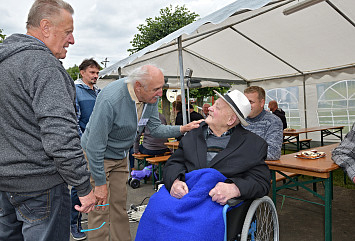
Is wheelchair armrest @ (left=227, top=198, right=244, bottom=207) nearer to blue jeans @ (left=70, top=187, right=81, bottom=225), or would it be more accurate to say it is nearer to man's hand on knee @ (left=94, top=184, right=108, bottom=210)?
man's hand on knee @ (left=94, top=184, right=108, bottom=210)

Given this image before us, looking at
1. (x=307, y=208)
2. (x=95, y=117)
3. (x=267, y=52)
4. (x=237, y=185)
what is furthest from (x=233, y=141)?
(x=267, y=52)

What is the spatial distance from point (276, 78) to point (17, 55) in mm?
8451

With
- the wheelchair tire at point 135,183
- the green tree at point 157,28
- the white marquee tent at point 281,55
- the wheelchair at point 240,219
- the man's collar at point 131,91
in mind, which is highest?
the green tree at point 157,28

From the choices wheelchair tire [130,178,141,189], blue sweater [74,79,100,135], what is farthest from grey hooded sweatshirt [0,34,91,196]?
wheelchair tire [130,178,141,189]

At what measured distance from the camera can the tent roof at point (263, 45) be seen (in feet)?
16.2

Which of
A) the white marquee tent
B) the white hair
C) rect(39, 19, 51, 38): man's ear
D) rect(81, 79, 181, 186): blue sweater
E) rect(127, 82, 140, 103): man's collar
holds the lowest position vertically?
rect(81, 79, 181, 186): blue sweater

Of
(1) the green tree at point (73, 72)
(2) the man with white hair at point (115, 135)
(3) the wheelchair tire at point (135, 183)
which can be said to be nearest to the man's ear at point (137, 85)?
(2) the man with white hair at point (115, 135)

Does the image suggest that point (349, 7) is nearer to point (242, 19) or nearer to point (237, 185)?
point (242, 19)

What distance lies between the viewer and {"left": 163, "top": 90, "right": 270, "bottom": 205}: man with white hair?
1923 millimetres

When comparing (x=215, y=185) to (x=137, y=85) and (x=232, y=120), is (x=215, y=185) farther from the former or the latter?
(x=137, y=85)

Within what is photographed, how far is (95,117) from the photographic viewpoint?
7.11ft

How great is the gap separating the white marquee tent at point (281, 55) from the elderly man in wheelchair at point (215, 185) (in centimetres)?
168

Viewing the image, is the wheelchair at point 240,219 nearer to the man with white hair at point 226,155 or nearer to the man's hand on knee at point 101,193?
the man with white hair at point 226,155

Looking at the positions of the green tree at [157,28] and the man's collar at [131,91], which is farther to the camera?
the green tree at [157,28]
